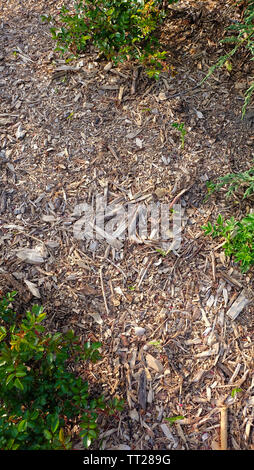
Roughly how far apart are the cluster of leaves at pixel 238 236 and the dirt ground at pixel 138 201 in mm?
98

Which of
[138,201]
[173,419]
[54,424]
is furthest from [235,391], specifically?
[138,201]

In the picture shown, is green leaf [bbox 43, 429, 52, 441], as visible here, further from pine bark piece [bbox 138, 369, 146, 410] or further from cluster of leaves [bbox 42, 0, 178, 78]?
cluster of leaves [bbox 42, 0, 178, 78]

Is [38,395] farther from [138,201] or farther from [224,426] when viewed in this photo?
[138,201]

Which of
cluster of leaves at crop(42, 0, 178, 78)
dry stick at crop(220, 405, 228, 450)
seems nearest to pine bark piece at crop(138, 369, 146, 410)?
dry stick at crop(220, 405, 228, 450)

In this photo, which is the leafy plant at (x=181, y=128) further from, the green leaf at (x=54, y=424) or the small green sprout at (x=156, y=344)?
the green leaf at (x=54, y=424)

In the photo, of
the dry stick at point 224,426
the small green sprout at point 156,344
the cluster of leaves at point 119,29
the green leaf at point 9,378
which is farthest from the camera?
the cluster of leaves at point 119,29

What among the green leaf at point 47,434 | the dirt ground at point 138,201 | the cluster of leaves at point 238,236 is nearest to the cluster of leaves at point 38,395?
the green leaf at point 47,434

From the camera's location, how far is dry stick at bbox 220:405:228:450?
2.08 metres

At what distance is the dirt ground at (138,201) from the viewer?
223cm

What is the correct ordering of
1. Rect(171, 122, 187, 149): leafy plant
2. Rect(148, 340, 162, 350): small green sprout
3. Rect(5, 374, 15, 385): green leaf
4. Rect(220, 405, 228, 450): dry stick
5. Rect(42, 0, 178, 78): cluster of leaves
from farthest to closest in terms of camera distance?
Rect(171, 122, 187, 149): leafy plant → Rect(42, 0, 178, 78): cluster of leaves → Rect(148, 340, 162, 350): small green sprout → Rect(220, 405, 228, 450): dry stick → Rect(5, 374, 15, 385): green leaf

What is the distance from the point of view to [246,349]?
2.34 meters

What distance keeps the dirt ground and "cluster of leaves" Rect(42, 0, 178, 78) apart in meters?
0.19
